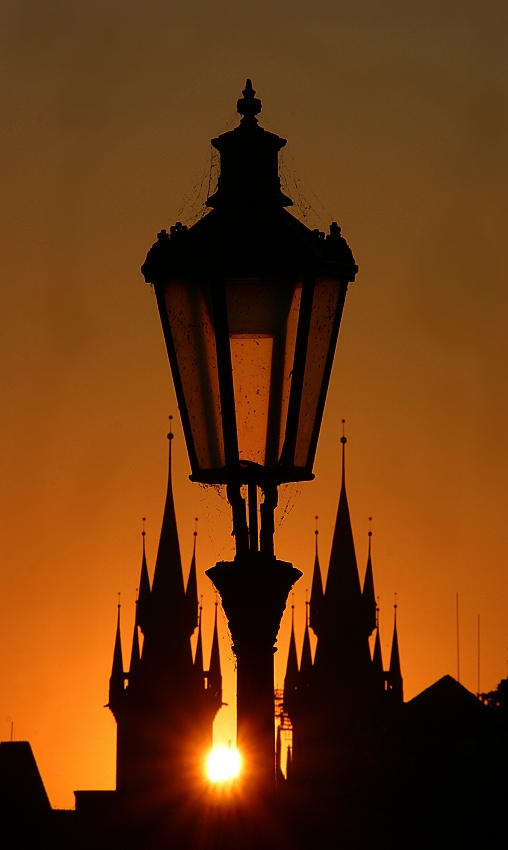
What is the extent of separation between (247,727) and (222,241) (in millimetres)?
1614

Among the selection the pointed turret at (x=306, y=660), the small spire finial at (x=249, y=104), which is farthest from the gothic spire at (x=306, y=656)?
the small spire finial at (x=249, y=104)

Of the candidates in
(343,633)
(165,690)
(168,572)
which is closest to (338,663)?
(343,633)

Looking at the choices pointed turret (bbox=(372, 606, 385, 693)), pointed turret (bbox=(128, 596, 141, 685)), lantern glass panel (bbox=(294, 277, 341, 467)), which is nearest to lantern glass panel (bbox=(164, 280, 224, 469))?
lantern glass panel (bbox=(294, 277, 341, 467))

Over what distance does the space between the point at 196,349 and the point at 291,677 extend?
111m

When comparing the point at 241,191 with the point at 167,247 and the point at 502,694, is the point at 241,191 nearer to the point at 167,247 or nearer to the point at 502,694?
the point at 167,247

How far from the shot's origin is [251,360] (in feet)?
28.0

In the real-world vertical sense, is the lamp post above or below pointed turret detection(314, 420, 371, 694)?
below

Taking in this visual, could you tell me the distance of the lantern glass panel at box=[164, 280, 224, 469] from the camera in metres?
8.55

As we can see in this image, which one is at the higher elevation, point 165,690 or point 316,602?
point 316,602

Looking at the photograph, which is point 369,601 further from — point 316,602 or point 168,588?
point 168,588

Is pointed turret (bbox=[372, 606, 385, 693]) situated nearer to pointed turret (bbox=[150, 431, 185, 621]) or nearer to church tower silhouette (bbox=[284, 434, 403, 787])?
church tower silhouette (bbox=[284, 434, 403, 787])

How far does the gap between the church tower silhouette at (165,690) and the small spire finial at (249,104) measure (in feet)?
348

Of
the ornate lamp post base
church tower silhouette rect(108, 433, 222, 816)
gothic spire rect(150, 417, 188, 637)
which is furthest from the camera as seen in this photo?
gothic spire rect(150, 417, 188, 637)

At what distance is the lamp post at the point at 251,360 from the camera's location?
8.50 meters
